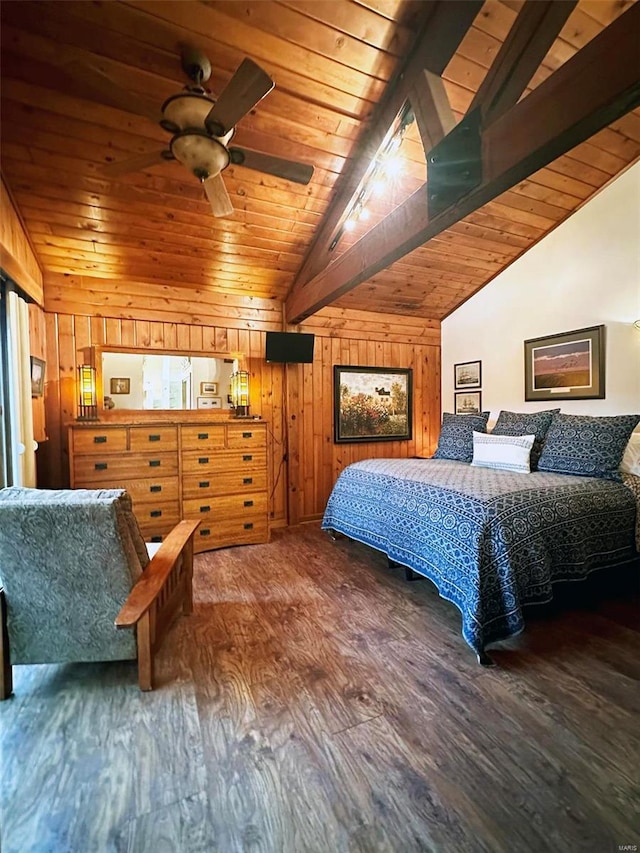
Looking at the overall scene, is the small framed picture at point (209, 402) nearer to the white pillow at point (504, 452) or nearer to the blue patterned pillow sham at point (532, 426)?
the white pillow at point (504, 452)

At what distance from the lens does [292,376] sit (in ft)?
13.8

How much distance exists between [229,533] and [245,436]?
2.99ft

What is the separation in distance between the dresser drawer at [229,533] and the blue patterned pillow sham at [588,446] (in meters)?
2.52

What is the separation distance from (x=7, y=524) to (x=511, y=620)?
89.5 inches

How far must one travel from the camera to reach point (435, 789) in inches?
46.9

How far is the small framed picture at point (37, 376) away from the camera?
2.87 meters

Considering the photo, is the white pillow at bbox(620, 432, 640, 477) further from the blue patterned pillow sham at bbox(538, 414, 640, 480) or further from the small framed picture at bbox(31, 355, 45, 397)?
the small framed picture at bbox(31, 355, 45, 397)

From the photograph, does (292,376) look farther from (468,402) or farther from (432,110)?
(432,110)

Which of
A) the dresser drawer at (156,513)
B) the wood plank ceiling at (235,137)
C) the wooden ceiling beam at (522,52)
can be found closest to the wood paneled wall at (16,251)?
the wood plank ceiling at (235,137)

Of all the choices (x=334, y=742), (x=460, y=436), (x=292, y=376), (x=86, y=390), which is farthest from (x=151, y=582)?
(x=460, y=436)

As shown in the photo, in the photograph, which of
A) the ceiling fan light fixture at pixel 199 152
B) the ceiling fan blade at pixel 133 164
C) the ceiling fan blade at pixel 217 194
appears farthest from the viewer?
the ceiling fan blade at pixel 217 194

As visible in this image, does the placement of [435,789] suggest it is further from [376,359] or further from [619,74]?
[376,359]

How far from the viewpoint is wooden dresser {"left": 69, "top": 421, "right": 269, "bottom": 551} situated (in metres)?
3.02

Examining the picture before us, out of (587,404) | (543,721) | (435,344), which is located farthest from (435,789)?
(435,344)
